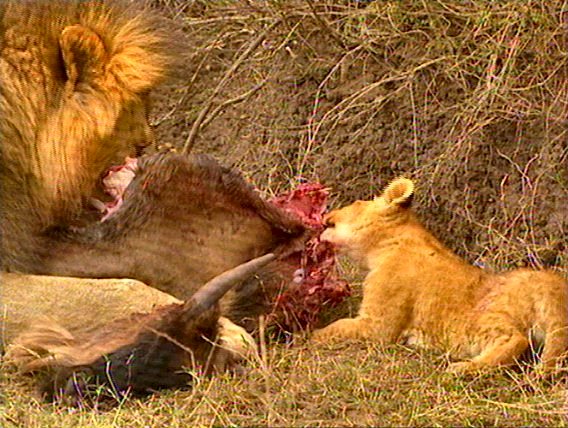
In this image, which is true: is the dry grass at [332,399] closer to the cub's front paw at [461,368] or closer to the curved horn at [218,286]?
the cub's front paw at [461,368]

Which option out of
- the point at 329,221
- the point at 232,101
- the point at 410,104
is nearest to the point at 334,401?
the point at 329,221

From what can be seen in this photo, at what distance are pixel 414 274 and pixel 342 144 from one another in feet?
3.25

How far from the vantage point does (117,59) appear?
3.18 m

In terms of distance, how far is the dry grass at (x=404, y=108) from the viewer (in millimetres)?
3609

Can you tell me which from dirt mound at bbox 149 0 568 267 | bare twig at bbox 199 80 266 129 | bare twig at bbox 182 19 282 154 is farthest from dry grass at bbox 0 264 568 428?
bare twig at bbox 199 80 266 129

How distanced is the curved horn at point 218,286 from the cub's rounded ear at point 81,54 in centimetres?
63

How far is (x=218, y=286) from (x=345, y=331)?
1.36 ft

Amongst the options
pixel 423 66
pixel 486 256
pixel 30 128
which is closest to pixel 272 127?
pixel 423 66

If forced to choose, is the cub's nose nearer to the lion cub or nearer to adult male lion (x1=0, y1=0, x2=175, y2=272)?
the lion cub

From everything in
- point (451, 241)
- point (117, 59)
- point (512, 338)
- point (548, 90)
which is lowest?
point (451, 241)

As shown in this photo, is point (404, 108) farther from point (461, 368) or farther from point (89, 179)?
point (461, 368)

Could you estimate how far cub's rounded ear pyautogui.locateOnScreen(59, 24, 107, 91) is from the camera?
3090 mm

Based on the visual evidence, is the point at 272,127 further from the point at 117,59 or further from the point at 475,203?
the point at 117,59

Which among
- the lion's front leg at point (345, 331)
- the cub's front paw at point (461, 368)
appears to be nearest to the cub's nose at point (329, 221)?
the lion's front leg at point (345, 331)
